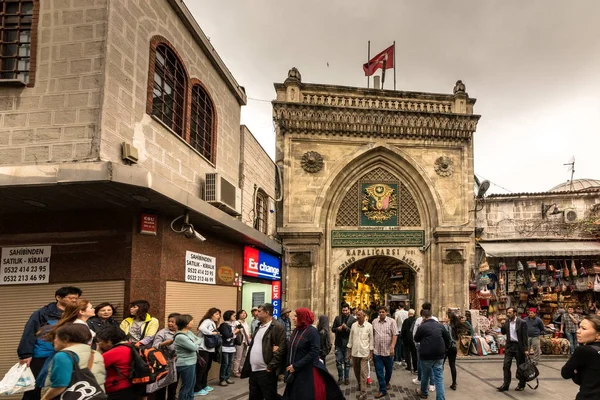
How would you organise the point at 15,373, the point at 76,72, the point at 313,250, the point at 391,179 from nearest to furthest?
the point at 15,373, the point at 76,72, the point at 313,250, the point at 391,179

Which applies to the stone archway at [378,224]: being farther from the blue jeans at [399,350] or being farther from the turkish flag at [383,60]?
the blue jeans at [399,350]

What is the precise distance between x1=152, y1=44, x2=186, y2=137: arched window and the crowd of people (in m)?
3.63

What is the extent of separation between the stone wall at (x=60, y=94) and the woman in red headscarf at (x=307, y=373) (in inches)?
154

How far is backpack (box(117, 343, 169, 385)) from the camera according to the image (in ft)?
14.8

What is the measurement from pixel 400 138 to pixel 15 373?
49.3 ft

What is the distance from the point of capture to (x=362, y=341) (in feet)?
28.3

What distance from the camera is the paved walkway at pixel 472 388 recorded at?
341 inches

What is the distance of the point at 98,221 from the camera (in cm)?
779

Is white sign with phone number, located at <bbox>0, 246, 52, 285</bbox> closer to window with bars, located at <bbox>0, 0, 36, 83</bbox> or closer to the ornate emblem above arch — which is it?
window with bars, located at <bbox>0, 0, 36, 83</bbox>

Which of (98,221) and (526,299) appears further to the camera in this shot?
(526,299)

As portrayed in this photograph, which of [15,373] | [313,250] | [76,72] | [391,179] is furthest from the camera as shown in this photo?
[391,179]

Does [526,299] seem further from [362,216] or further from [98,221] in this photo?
[98,221]

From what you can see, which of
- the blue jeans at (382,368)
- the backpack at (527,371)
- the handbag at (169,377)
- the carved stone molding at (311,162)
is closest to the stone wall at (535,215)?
the carved stone molding at (311,162)

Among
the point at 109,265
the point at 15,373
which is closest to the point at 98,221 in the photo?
the point at 109,265
